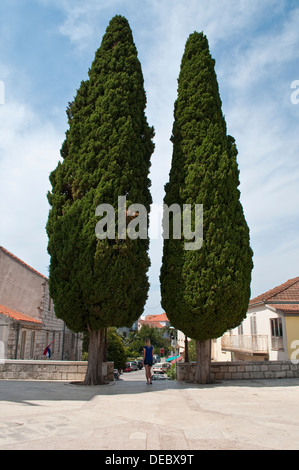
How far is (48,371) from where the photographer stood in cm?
1193

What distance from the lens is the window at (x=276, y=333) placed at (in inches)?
719

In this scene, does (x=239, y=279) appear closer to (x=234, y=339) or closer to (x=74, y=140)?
(x=74, y=140)

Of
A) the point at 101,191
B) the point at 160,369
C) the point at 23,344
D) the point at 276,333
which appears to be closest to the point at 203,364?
the point at 101,191

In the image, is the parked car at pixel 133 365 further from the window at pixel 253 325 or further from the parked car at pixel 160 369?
the window at pixel 253 325

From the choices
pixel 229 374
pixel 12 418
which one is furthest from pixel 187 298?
pixel 12 418

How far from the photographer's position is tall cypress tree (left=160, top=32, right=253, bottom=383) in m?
10.9

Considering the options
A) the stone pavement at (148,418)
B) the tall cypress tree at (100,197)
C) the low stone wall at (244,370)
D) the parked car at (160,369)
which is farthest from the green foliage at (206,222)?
the parked car at (160,369)

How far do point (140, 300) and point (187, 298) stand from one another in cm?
160

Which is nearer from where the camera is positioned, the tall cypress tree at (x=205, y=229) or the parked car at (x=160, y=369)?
the tall cypress tree at (x=205, y=229)

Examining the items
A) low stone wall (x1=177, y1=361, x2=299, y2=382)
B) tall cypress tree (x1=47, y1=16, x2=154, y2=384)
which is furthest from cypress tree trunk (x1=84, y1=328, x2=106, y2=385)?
low stone wall (x1=177, y1=361, x2=299, y2=382)

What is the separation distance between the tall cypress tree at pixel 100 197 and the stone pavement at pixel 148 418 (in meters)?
2.23

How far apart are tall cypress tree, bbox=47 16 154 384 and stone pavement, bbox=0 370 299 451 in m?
2.23
